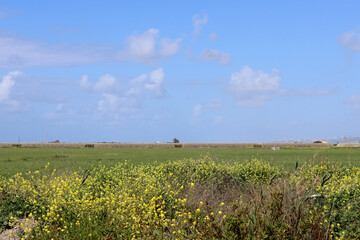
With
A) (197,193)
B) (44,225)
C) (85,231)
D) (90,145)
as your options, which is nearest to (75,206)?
(44,225)

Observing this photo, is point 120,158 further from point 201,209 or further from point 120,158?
point 201,209

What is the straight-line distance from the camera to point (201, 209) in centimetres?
717

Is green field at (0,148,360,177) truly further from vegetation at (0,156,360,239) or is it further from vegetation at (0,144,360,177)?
vegetation at (0,156,360,239)

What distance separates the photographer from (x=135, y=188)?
26.1 ft

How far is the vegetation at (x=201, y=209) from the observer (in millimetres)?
4668

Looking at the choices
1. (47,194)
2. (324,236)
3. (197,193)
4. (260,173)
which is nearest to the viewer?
(324,236)

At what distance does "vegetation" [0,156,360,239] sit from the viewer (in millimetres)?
4668

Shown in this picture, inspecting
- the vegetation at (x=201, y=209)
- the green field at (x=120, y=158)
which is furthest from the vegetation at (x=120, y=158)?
the vegetation at (x=201, y=209)

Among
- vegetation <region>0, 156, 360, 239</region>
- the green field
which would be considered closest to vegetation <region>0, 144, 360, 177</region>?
the green field

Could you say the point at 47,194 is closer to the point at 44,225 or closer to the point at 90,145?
the point at 44,225

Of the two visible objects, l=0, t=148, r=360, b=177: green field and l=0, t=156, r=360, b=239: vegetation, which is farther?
l=0, t=148, r=360, b=177: green field

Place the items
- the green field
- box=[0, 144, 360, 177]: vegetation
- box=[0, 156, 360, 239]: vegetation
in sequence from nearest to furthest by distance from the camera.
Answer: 1. box=[0, 156, 360, 239]: vegetation
2. box=[0, 144, 360, 177]: vegetation
3. the green field

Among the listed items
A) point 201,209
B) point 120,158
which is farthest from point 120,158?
point 201,209

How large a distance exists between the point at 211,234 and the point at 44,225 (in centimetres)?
307
